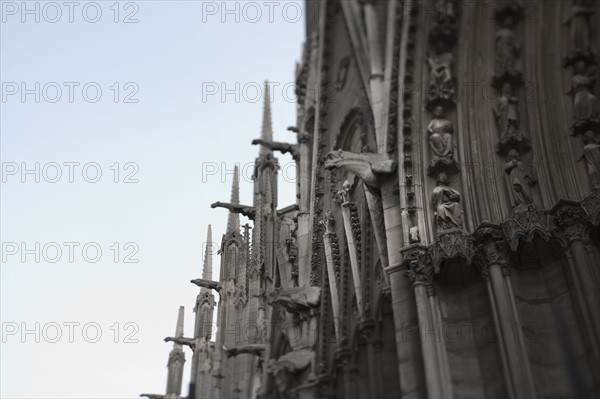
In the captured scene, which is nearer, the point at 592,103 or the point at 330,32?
the point at 592,103

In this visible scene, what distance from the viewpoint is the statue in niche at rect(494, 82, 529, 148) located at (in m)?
11.7

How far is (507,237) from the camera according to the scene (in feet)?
35.8

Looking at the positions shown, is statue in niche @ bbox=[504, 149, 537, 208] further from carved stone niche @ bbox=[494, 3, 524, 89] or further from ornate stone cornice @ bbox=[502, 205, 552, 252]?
carved stone niche @ bbox=[494, 3, 524, 89]

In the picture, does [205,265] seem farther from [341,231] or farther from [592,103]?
[592,103]

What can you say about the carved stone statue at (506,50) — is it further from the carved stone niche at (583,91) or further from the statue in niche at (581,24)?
the statue in niche at (581,24)

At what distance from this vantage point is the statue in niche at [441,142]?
12.1 m

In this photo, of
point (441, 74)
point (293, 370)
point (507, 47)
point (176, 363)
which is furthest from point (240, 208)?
point (507, 47)

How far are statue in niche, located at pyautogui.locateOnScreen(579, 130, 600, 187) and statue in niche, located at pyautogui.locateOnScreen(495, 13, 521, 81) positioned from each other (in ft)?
5.34

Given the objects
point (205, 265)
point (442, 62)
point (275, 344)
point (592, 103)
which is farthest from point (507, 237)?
point (205, 265)

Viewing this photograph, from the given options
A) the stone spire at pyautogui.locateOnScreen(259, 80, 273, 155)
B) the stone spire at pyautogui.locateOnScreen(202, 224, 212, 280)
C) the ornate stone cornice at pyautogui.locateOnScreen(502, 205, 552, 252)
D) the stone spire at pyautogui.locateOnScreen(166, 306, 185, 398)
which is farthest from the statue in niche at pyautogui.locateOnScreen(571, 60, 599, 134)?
the stone spire at pyautogui.locateOnScreen(202, 224, 212, 280)

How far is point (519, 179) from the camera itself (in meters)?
11.4

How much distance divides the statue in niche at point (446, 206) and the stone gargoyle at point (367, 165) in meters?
1.11

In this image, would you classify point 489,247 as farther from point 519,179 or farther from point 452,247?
point 519,179

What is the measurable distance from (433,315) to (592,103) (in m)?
4.08
